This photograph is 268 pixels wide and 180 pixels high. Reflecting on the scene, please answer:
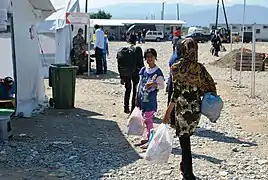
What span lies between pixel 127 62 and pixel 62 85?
202 centimetres

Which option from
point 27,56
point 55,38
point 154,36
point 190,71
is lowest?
point 154,36

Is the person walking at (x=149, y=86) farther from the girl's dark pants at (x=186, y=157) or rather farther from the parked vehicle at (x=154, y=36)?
the parked vehicle at (x=154, y=36)

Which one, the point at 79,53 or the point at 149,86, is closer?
the point at 149,86

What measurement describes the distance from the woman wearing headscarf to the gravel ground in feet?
2.94

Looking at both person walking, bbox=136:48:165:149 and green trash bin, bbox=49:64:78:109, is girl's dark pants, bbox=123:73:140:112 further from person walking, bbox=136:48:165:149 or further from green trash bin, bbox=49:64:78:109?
person walking, bbox=136:48:165:149

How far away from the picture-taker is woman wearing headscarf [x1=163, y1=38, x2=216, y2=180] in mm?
6660

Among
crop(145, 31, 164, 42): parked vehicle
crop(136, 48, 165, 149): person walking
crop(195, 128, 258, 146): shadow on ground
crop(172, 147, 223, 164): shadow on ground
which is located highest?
crop(136, 48, 165, 149): person walking

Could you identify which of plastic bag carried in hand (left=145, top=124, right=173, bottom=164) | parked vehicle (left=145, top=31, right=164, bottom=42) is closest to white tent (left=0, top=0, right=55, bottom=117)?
plastic bag carried in hand (left=145, top=124, right=173, bottom=164)

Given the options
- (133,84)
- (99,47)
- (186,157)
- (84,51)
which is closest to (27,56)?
(133,84)

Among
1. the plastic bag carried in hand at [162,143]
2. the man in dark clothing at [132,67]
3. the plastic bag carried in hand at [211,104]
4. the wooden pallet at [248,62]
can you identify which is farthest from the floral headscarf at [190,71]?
the wooden pallet at [248,62]

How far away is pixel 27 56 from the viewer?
12.5 m

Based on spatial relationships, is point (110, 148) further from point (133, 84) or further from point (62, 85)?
point (62, 85)

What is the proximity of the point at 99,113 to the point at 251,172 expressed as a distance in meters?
5.54

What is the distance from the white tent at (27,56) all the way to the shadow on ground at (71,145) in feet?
2.16
